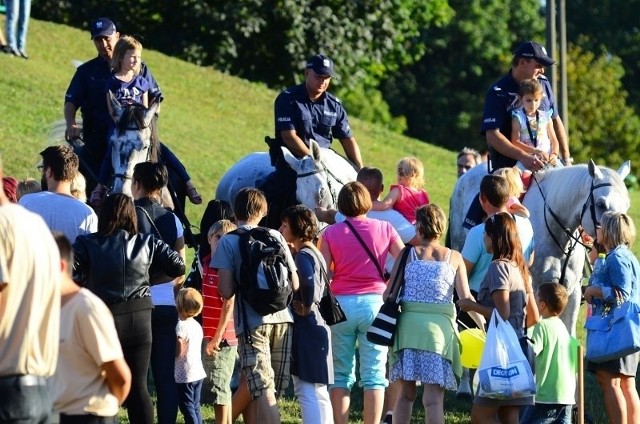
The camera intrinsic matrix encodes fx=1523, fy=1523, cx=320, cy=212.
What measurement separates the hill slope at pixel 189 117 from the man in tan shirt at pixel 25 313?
52.4 feet

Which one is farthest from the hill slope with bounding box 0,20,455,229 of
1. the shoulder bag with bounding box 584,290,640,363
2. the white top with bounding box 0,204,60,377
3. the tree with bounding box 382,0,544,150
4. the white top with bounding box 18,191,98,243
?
the tree with bounding box 382,0,544,150

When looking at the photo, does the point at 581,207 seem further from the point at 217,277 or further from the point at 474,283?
the point at 217,277

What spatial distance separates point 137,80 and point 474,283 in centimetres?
360

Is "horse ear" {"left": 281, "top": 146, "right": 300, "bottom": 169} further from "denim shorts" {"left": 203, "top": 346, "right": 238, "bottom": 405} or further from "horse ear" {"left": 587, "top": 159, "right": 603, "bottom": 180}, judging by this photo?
"denim shorts" {"left": 203, "top": 346, "right": 238, "bottom": 405}

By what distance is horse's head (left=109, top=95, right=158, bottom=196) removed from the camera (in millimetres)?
11891

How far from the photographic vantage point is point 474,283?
1132 centimetres

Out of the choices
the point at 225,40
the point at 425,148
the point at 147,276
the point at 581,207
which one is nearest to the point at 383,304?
the point at 147,276

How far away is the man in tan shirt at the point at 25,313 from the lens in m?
6.64

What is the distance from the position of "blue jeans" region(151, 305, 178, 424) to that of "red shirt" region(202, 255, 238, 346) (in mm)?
539

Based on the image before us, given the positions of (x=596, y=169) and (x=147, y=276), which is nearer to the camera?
(x=147, y=276)

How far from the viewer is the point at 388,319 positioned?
1013 centimetres

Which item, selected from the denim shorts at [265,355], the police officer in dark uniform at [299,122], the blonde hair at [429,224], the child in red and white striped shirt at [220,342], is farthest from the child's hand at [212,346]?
the police officer in dark uniform at [299,122]

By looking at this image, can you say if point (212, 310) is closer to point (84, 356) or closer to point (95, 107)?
point (95, 107)

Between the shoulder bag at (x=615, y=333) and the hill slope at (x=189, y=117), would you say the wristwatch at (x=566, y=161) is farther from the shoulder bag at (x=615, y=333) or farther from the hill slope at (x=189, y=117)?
the hill slope at (x=189, y=117)
